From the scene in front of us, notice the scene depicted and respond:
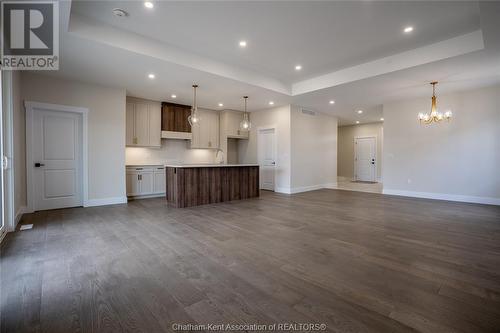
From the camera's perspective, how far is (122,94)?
5.85 meters

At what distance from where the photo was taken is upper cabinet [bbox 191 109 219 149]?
315 inches

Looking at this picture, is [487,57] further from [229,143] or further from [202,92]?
[229,143]

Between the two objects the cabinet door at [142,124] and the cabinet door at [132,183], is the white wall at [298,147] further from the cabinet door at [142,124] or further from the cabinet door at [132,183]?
the cabinet door at [132,183]

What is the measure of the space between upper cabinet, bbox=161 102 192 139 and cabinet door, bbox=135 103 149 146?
48cm

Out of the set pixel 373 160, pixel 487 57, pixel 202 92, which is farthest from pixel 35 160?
pixel 373 160

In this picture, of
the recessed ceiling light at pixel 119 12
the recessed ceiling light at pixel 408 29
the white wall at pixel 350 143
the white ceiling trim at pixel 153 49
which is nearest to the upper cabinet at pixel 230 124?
the white ceiling trim at pixel 153 49

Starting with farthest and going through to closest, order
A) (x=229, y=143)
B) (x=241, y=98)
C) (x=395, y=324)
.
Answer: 1. (x=229, y=143)
2. (x=241, y=98)
3. (x=395, y=324)

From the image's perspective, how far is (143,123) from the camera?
6.83 meters

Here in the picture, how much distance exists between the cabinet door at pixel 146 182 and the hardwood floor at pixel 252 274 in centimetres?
235

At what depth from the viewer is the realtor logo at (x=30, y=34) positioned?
2771 mm

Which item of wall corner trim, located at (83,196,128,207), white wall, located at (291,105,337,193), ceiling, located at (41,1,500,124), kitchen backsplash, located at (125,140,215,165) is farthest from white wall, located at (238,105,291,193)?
wall corner trim, located at (83,196,128,207)

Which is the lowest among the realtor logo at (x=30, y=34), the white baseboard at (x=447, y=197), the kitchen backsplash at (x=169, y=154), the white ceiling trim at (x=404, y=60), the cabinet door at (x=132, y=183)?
the white baseboard at (x=447, y=197)

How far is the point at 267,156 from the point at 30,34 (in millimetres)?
6486

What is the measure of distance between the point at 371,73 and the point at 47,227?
6.75 m
